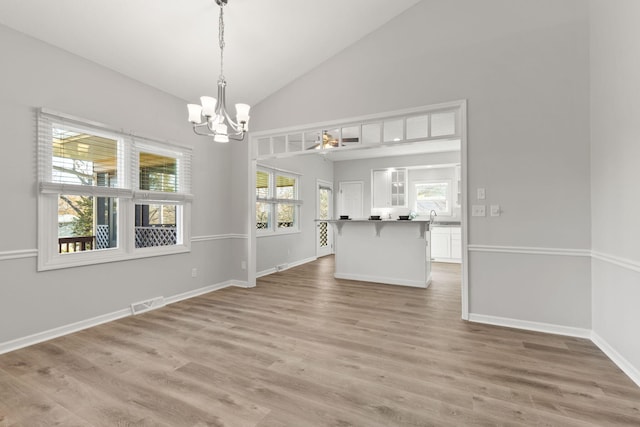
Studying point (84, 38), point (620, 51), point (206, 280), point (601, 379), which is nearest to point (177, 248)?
point (206, 280)

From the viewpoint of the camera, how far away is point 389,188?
334 inches

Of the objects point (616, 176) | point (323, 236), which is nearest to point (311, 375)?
point (616, 176)

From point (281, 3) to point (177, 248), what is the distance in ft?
11.0

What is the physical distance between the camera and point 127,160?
11.8ft

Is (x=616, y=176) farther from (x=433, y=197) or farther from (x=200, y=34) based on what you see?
(x=433, y=197)

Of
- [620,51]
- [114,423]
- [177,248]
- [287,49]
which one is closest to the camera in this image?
[114,423]

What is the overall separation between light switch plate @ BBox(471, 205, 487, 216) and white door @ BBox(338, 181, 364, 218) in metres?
5.42

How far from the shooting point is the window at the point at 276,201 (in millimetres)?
6145

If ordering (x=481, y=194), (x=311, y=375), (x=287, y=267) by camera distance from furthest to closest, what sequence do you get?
(x=287, y=267) → (x=481, y=194) → (x=311, y=375)

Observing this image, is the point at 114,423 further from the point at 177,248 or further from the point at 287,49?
the point at 287,49

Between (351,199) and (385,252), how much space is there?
3932mm

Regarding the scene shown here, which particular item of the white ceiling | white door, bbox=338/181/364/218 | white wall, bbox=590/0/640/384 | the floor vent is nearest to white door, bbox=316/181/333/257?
white door, bbox=338/181/364/218

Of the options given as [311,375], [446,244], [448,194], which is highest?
[448,194]

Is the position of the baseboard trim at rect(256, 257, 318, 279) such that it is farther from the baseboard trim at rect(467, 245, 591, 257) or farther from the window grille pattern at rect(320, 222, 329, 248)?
the baseboard trim at rect(467, 245, 591, 257)
